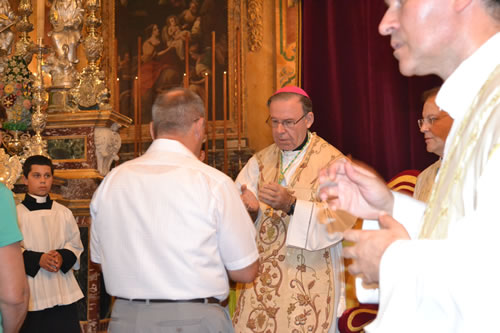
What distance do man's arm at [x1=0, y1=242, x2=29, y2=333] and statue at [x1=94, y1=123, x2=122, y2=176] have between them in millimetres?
2817

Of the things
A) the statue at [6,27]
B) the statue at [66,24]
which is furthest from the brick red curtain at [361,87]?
the statue at [6,27]

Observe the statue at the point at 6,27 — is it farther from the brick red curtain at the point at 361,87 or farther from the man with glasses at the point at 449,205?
the man with glasses at the point at 449,205

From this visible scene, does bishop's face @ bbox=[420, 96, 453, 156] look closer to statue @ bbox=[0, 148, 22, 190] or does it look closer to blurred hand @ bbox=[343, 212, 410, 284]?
blurred hand @ bbox=[343, 212, 410, 284]

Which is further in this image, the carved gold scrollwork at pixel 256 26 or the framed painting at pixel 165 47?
the framed painting at pixel 165 47

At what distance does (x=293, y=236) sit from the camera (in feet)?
12.8

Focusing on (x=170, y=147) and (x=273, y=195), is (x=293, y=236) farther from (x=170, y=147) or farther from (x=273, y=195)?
(x=170, y=147)

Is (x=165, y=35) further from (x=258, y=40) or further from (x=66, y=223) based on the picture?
(x=66, y=223)

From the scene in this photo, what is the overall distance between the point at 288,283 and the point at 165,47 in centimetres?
552

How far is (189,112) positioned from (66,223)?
2028mm

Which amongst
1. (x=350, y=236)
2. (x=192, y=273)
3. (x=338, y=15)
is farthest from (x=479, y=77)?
(x=338, y=15)

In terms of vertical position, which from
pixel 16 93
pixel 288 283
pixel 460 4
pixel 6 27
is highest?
pixel 6 27

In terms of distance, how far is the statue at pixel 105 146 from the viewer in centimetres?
503

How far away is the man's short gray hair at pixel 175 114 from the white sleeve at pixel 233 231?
39 centimetres

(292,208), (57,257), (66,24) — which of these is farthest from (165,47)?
(292,208)
